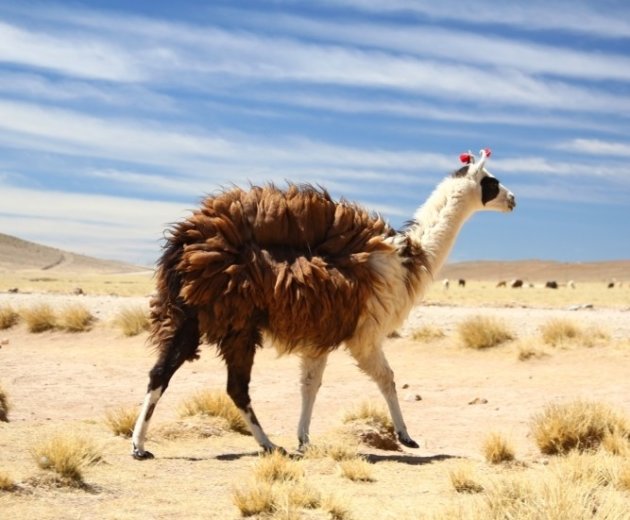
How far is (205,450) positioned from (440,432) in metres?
3.60

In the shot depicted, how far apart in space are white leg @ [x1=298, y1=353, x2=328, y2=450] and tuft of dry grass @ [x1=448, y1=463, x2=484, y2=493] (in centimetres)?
215

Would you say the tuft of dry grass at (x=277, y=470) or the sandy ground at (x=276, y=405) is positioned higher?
the tuft of dry grass at (x=277, y=470)

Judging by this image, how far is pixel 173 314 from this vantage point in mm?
9586

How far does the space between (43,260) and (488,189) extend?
139419 mm

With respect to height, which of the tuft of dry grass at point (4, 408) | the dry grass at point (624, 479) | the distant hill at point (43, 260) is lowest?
the distant hill at point (43, 260)

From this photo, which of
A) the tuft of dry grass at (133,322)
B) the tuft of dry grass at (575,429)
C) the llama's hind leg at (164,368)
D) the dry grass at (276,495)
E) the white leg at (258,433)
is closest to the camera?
the dry grass at (276,495)

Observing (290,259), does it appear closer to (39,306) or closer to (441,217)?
(441,217)

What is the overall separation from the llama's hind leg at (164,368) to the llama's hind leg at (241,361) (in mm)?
317

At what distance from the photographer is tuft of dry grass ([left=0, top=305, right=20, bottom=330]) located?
78.1ft

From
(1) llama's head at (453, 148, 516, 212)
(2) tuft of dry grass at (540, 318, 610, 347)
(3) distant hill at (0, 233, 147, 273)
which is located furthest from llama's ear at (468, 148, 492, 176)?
(3) distant hill at (0, 233, 147, 273)

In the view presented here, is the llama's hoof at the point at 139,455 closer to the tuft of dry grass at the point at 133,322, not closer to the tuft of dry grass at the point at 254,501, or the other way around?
the tuft of dry grass at the point at 254,501

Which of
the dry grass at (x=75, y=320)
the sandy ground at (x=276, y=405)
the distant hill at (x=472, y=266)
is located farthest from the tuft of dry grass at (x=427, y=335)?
the distant hill at (x=472, y=266)

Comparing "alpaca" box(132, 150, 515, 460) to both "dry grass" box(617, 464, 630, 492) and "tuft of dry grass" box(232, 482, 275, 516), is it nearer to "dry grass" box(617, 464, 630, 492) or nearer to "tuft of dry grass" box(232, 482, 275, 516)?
"tuft of dry grass" box(232, 482, 275, 516)

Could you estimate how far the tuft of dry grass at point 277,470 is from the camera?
324 inches
